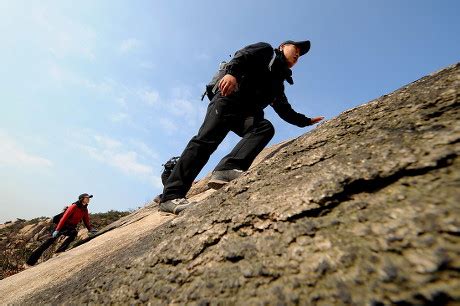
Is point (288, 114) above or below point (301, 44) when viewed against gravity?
below

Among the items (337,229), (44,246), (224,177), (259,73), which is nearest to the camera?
(337,229)

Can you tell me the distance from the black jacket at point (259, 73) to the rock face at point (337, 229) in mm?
1828

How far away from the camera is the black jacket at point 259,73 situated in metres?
3.96

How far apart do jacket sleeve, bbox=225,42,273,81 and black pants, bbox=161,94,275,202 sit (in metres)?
0.39

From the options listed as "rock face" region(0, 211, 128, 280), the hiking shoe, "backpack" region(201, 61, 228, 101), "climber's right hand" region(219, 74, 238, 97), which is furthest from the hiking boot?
"rock face" region(0, 211, 128, 280)

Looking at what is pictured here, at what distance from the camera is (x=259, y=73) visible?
4281mm

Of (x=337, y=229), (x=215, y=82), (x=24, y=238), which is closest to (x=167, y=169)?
(x=215, y=82)

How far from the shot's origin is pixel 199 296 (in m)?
1.54

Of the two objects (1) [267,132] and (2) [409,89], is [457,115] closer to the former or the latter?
(2) [409,89]

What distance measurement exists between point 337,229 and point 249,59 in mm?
3096

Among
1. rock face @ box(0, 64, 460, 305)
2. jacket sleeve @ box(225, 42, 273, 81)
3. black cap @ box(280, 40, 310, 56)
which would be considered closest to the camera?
rock face @ box(0, 64, 460, 305)

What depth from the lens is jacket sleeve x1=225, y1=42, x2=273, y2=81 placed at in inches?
153

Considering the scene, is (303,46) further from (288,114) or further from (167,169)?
(167,169)

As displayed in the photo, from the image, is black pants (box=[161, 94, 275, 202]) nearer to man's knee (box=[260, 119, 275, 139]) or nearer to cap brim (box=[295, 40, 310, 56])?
man's knee (box=[260, 119, 275, 139])
